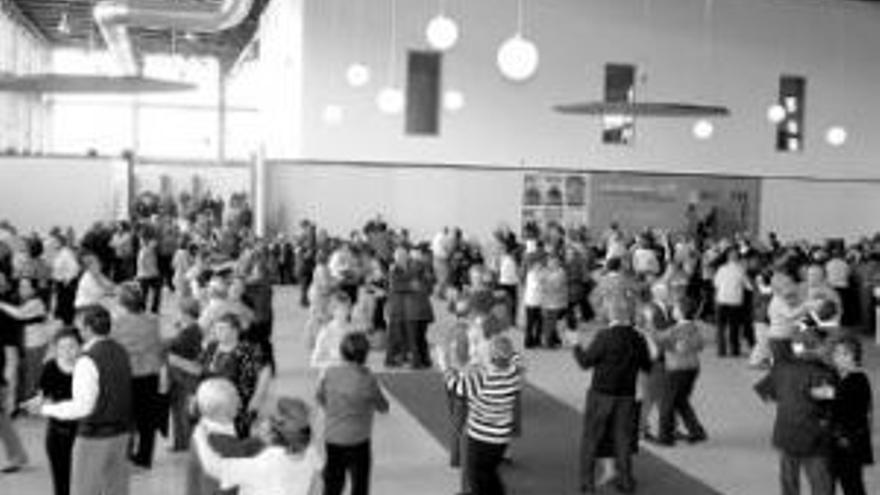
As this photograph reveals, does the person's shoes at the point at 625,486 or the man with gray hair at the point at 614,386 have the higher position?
the man with gray hair at the point at 614,386

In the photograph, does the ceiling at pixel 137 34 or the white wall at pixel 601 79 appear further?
the ceiling at pixel 137 34

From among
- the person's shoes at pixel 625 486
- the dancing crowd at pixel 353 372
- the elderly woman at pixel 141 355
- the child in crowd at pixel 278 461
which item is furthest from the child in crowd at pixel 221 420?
the person's shoes at pixel 625 486

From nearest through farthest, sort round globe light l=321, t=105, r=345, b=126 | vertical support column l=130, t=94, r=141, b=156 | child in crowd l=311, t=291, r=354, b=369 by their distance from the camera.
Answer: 1. child in crowd l=311, t=291, r=354, b=369
2. round globe light l=321, t=105, r=345, b=126
3. vertical support column l=130, t=94, r=141, b=156

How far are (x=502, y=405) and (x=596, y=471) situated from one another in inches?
76.8

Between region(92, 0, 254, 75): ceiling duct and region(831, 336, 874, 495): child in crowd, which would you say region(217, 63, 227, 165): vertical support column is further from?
region(831, 336, 874, 495): child in crowd

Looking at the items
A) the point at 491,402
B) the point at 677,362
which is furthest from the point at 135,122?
the point at 491,402

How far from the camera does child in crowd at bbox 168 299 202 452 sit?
6.88m

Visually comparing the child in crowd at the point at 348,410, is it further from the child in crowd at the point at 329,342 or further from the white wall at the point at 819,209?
the white wall at the point at 819,209

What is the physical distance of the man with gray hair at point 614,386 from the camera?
22.8 ft

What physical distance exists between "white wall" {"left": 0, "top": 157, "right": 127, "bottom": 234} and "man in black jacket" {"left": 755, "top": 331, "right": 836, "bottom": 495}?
1735 centimetres

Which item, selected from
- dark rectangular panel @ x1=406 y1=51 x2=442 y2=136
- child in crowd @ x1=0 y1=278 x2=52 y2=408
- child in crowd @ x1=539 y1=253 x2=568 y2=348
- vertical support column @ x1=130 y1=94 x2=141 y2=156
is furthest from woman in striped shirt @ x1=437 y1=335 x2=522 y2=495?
vertical support column @ x1=130 y1=94 x2=141 y2=156

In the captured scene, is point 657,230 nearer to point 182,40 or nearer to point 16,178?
point 16,178

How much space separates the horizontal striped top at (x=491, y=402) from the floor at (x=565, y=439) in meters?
1.28

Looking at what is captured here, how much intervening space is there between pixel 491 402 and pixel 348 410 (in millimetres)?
726
